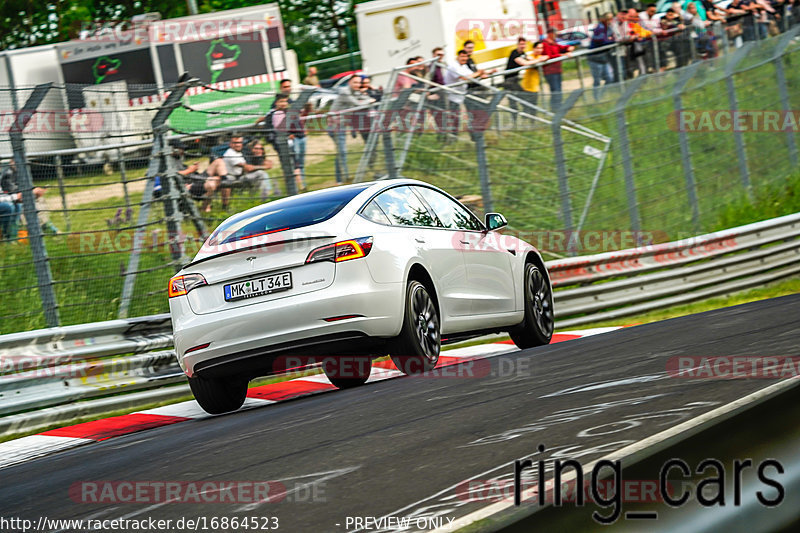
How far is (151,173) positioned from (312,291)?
12.2ft

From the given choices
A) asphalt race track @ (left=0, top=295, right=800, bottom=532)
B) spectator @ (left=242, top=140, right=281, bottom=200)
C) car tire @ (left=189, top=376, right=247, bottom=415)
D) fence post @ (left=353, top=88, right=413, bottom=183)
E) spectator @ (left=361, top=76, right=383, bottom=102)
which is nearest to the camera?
asphalt race track @ (left=0, top=295, right=800, bottom=532)

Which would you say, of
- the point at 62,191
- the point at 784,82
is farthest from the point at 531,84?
the point at 62,191

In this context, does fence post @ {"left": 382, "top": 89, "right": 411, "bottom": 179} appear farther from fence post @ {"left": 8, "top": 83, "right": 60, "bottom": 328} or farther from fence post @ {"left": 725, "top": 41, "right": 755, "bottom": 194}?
fence post @ {"left": 725, "top": 41, "right": 755, "bottom": 194}

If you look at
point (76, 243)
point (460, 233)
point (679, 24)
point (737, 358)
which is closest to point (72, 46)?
point (679, 24)

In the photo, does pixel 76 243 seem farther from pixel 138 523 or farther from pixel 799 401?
pixel 799 401

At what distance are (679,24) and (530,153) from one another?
882 centimetres

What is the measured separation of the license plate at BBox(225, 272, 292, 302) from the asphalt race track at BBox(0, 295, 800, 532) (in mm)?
765

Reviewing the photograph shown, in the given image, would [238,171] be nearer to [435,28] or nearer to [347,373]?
[347,373]

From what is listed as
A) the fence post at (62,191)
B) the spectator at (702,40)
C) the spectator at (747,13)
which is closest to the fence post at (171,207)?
the fence post at (62,191)

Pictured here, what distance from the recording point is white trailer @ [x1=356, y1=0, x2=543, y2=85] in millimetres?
28562

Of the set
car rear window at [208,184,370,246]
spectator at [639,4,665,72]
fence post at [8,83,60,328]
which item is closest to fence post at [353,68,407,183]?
fence post at [8,83,60,328]

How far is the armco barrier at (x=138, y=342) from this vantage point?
8.46m

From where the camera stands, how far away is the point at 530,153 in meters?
14.2

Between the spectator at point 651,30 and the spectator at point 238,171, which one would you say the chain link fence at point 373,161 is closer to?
the spectator at point 238,171
